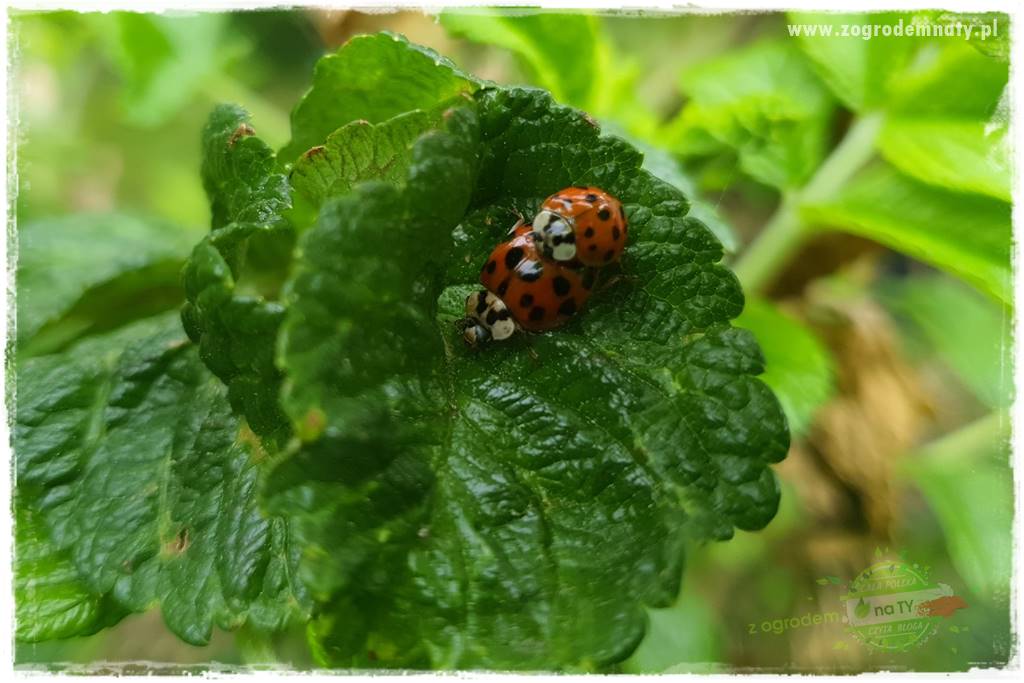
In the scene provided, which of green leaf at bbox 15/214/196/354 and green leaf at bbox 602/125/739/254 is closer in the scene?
green leaf at bbox 602/125/739/254

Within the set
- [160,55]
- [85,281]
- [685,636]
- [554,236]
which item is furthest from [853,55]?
[160,55]

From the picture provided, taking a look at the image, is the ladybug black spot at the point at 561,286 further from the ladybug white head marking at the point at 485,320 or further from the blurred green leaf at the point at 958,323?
the blurred green leaf at the point at 958,323

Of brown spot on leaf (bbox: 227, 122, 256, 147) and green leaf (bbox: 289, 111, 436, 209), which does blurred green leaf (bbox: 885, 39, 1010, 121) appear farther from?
brown spot on leaf (bbox: 227, 122, 256, 147)

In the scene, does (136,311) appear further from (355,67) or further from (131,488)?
(355,67)

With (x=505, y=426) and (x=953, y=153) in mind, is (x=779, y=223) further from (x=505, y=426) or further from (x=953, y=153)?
(x=505, y=426)

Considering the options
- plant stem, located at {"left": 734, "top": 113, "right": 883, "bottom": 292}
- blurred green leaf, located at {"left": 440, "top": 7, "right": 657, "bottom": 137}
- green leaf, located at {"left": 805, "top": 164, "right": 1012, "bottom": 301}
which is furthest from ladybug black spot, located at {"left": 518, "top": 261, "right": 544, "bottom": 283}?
plant stem, located at {"left": 734, "top": 113, "right": 883, "bottom": 292}
